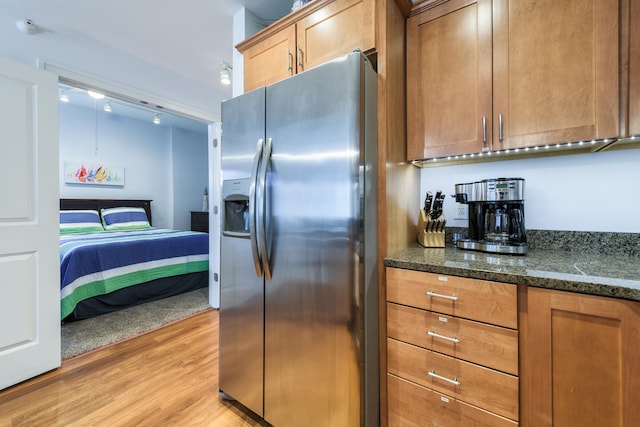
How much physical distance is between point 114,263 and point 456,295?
340 cm

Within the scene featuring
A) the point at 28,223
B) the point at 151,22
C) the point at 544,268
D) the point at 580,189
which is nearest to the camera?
the point at 544,268

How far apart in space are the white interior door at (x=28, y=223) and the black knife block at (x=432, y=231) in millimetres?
2518

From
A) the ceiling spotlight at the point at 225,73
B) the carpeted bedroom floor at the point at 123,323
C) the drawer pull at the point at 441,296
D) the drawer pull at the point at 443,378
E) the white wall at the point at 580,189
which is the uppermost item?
the ceiling spotlight at the point at 225,73

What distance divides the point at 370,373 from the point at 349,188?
815 millimetres

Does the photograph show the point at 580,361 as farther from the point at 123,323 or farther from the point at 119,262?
the point at 119,262

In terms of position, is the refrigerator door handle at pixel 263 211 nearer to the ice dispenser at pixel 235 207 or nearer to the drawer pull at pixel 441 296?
the ice dispenser at pixel 235 207

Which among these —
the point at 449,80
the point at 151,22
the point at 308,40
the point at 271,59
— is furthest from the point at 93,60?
the point at 449,80

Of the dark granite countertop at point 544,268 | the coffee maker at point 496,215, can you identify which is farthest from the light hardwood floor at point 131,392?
the coffee maker at point 496,215

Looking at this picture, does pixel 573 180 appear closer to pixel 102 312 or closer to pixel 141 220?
pixel 102 312

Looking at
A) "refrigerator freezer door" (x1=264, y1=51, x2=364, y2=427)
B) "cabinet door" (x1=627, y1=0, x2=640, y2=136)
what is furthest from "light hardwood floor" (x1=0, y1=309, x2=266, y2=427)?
"cabinet door" (x1=627, y1=0, x2=640, y2=136)

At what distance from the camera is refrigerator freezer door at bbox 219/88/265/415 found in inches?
55.5

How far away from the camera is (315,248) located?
1.19 metres

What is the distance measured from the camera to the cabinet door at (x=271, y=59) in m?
1.55

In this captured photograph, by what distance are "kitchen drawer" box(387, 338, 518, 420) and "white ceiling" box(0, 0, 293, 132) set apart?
2407 millimetres
